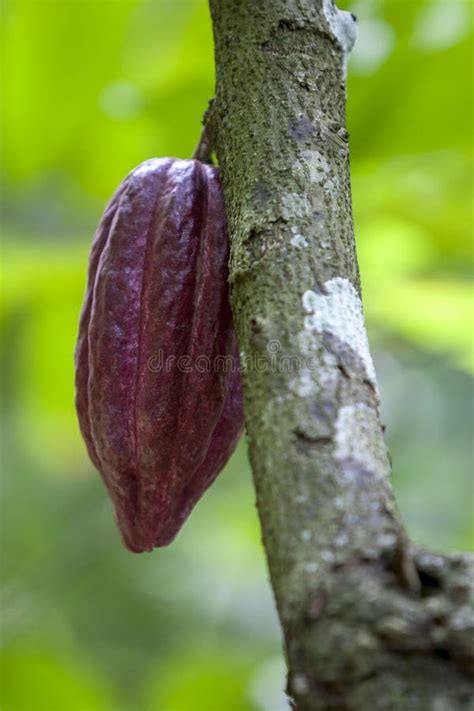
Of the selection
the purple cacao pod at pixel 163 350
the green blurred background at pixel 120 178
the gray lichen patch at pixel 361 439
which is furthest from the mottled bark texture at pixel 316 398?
the green blurred background at pixel 120 178

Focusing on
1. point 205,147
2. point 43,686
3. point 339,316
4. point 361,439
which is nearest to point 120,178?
point 205,147

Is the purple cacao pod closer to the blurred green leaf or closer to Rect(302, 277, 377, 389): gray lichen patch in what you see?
Rect(302, 277, 377, 389): gray lichen patch

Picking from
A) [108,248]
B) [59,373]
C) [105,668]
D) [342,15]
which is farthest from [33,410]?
[342,15]

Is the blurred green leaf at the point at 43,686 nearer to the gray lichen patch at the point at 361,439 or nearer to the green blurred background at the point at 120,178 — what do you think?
the green blurred background at the point at 120,178

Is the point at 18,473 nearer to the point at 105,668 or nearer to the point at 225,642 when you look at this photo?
the point at 105,668

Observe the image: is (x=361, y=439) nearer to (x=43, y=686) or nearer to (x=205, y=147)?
(x=205, y=147)

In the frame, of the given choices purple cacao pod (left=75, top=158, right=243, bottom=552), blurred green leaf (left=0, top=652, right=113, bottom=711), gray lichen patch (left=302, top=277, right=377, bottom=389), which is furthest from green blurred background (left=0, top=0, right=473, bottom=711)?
gray lichen patch (left=302, top=277, right=377, bottom=389)
